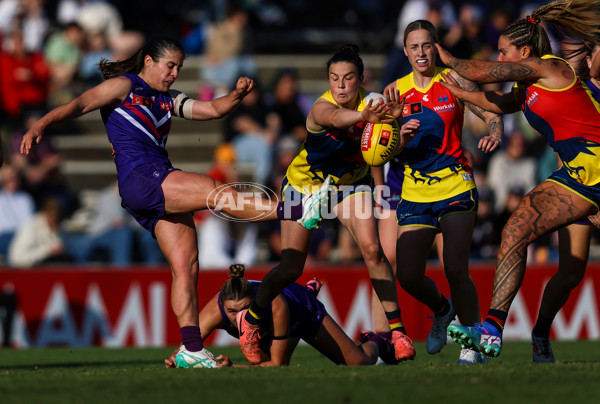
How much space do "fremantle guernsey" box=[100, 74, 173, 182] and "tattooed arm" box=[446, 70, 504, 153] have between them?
242cm

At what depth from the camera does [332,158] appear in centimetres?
801

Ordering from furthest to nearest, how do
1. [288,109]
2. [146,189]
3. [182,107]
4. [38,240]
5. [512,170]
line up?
[288,109] < [512,170] < [38,240] < [182,107] < [146,189]

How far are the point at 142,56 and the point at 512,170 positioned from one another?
27.1 feet

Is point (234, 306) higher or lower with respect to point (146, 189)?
lower

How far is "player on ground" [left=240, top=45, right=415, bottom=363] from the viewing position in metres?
7.82

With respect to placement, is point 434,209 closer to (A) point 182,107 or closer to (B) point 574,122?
(B) point 574,122

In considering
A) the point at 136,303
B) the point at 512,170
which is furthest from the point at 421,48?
the point at 512,170

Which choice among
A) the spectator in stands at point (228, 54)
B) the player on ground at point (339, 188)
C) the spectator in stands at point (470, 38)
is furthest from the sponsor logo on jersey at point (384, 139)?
the spectator in stands at point (228, 54)

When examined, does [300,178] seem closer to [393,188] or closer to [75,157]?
[393,188]

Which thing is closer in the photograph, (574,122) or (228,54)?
(574,122)

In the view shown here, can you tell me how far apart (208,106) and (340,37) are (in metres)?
12.2

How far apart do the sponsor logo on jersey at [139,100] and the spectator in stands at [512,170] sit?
8019 mm

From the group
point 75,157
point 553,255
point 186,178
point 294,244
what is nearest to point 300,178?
point 294,244

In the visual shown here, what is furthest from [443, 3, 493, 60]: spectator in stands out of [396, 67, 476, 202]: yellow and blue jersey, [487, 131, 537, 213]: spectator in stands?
[396, 67, 476, 202]: yellow and blue jersey
